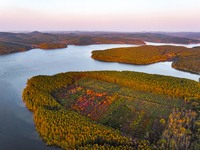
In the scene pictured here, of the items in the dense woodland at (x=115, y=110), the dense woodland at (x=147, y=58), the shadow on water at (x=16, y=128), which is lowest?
the shadow on water at (x=16, y=128)

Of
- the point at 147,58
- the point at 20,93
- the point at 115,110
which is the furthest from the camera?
the point at 147,58

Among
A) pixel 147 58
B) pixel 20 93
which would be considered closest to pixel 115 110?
pixel 20 93

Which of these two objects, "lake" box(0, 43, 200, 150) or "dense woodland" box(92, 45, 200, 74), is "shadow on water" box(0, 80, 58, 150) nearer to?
"lake" box(0, 43, 200, 150)

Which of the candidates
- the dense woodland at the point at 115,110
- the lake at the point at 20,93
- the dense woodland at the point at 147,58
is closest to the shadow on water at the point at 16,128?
the lake at the point at 20,93

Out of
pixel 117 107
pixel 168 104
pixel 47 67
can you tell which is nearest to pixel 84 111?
pixel 117 107

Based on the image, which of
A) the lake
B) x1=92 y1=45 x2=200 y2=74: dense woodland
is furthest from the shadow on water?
x1=92 y1=45 x2=200 y2=74: dense woodland

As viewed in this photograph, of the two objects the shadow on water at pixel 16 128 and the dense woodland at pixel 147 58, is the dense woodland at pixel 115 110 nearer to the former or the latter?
the shadow on water at pixel 16 128

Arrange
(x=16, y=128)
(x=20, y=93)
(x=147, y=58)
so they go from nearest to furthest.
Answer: (x=16, y=128) < (x=20, y=93) < (x=147, y=58)

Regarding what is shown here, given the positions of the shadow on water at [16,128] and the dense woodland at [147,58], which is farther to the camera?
the dense woodland at [147,58]

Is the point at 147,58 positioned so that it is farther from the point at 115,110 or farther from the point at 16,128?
the point at 16,128
